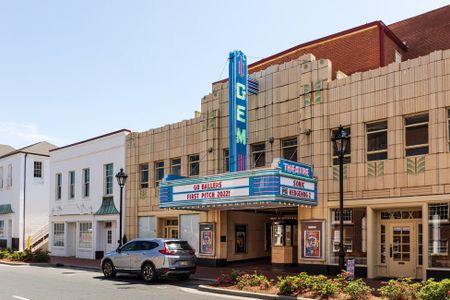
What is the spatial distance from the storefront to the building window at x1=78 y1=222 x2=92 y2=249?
10.9 m

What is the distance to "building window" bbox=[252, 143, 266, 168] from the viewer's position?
22.7m

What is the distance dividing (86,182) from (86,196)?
937mm

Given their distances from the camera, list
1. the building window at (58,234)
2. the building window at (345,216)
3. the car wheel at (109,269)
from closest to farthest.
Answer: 1. the building window at (345,216)
2. the car wheel at (109,269)
3. the building window at (58,234)

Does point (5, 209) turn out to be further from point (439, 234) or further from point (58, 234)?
point (439, 234)

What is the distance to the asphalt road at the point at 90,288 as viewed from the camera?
14984 millimetres

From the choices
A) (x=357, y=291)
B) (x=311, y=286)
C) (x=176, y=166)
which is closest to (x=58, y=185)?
(x=176, y=166)

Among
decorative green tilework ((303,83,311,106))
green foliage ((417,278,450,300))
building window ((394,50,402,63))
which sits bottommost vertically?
green foliage ((417,278,450,300))

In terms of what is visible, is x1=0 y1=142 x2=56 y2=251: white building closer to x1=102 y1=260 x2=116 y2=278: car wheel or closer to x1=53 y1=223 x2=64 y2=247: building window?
x1=53 y1=223 x2=64 y2=247: building window

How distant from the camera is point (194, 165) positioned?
26.5 meters

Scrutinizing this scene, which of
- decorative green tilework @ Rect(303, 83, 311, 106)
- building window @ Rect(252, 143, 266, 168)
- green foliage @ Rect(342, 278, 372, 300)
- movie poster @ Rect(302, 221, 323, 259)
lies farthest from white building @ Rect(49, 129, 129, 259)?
green foliage @ Rect(342, 278, 372, 300)

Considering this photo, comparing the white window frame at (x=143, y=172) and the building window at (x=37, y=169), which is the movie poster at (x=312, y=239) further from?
the building window at (x=37, y=169)

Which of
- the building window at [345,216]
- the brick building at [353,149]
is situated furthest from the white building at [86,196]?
the building window at [345,216]

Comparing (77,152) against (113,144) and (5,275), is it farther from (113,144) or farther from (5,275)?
(5,275)

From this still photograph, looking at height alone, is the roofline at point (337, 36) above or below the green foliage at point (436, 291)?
above
